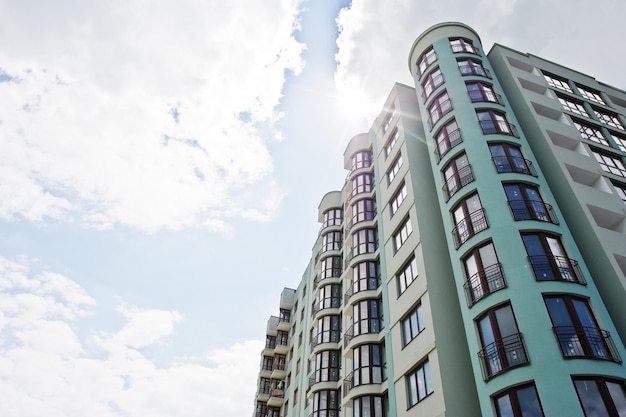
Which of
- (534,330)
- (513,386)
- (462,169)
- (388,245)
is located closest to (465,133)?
(462,169)

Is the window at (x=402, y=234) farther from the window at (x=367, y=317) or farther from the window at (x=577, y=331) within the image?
the window at (x=577, y=331)

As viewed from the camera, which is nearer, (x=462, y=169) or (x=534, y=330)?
(x=534, y=330)

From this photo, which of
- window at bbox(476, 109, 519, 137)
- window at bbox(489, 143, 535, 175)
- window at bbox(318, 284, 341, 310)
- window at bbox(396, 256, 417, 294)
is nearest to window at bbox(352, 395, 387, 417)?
window at bbox(396, 256, 417, 294)

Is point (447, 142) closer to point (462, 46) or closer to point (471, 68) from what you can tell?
point (471, 68)

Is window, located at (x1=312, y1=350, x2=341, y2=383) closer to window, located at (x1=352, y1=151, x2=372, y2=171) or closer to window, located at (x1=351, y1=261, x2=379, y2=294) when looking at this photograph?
window, located at (x1=351, y1=261, x2=379, y2=294)

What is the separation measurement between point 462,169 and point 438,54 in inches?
502

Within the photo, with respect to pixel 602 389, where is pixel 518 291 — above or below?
above

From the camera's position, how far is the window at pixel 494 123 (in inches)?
1025

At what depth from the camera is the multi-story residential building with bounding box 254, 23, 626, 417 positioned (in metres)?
17.1

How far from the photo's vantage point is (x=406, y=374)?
22391 mm

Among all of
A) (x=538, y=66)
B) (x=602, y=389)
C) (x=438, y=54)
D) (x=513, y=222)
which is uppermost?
(x=538, y=66)

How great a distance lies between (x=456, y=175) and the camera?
2489cm

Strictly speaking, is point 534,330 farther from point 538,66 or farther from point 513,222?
point 538,66

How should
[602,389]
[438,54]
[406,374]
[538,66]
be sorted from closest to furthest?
[602,389], [406,374], [438,54], [538,66]
